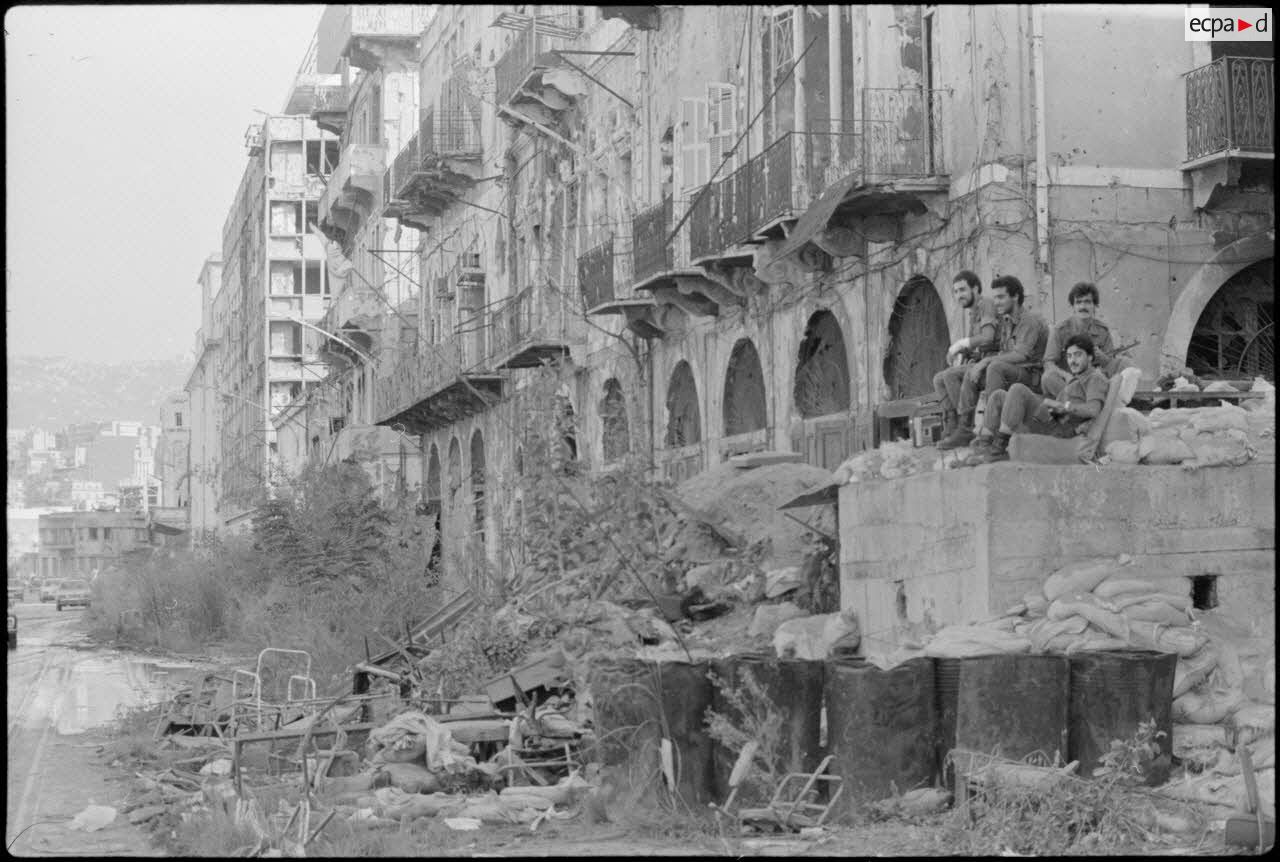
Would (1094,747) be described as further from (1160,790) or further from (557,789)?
(557,789)

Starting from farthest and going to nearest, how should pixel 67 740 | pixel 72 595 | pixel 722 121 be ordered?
pixel 72 595 < pixel 722 121 < pixel 67 740

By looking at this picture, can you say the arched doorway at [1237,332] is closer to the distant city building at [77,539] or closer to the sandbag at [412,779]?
the sandbag at [412,779]

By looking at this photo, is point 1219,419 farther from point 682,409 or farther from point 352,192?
point 352,192

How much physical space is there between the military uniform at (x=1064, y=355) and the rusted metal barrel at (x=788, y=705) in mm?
3358

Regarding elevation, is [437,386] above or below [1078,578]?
above

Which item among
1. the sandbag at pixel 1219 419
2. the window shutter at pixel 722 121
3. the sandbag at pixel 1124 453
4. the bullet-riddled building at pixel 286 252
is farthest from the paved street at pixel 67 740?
the bullet-riddled building at pixel 286 252

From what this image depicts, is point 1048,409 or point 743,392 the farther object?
point 743,392

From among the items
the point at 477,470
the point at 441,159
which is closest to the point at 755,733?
the point at 441,159

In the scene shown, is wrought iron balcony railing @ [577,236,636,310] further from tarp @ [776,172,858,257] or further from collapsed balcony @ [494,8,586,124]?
tarp @ [776,172,858,257]

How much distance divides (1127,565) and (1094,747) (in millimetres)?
2012

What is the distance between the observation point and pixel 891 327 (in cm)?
2181

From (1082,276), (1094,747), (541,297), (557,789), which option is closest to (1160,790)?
(1094,747)

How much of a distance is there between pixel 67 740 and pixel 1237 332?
44.1 ft

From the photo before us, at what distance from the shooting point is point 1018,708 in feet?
37.9
